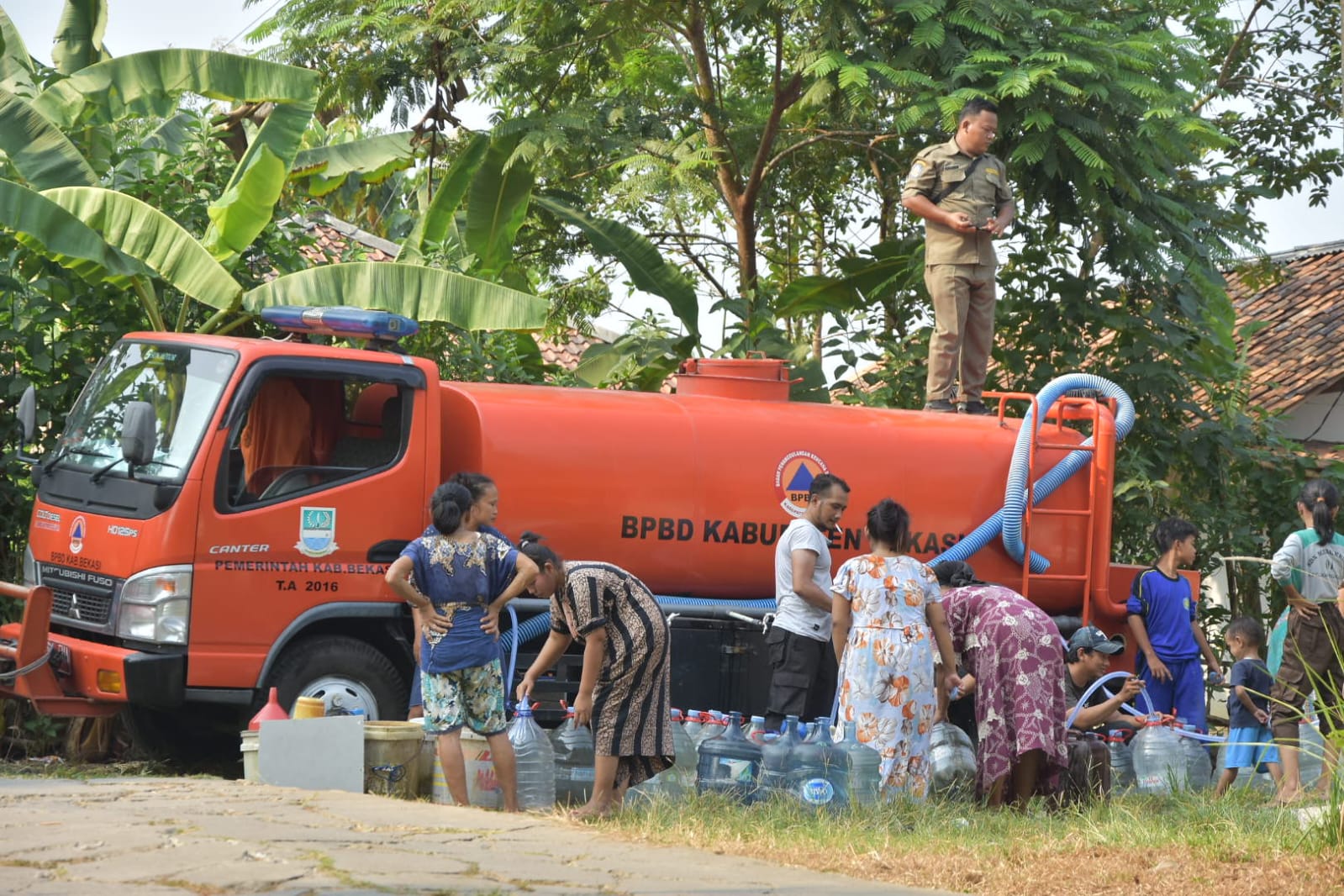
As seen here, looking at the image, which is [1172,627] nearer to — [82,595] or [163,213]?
[82,595]

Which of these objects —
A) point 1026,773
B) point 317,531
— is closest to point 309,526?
point 317,531

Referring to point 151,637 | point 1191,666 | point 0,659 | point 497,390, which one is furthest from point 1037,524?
point 0,659

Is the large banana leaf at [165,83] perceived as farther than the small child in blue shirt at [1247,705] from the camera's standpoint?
Yes

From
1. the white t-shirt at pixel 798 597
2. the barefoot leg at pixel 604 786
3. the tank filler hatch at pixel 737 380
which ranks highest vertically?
the tank filler hatch at pixel 737 380

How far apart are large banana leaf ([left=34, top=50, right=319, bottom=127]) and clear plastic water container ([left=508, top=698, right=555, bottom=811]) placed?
20.1 feet

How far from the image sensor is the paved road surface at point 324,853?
469 centimetres

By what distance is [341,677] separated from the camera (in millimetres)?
8367

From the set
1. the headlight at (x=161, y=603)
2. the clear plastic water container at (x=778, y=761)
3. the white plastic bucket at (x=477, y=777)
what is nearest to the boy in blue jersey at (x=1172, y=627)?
the clear plastic water container at (x=778, y=761)

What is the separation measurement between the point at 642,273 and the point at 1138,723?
6285mm

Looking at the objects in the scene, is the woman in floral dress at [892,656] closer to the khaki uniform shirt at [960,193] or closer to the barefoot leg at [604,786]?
the barefoot leg at [604,786]

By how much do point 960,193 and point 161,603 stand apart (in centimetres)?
591

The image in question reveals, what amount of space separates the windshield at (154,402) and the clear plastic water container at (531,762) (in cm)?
213

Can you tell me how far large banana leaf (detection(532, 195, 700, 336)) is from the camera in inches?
528

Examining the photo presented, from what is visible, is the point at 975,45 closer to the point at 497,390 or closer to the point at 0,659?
the point at 497,390
